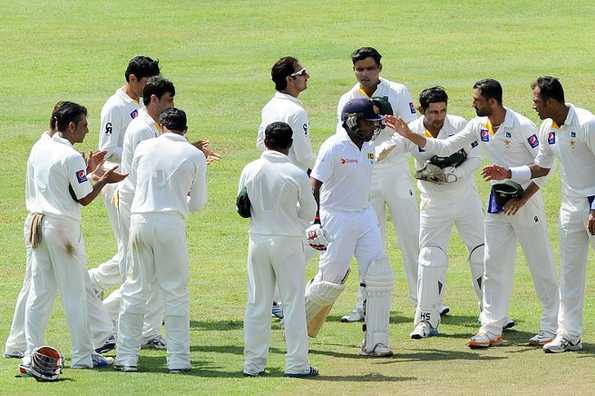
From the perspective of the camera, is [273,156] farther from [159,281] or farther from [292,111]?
[292,111]

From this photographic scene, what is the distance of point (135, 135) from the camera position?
14.1 meters

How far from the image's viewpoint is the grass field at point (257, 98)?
517 inches

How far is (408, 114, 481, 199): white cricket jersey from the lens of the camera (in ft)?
49.8

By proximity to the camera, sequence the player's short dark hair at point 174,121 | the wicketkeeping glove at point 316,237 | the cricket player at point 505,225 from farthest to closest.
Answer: the cricket player at point 505,225
the wicketkeeping glove at point 316,237
the player's short dark hair at point 174,121

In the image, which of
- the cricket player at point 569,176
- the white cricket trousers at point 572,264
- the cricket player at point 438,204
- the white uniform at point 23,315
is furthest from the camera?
the cricket player at point 438,204

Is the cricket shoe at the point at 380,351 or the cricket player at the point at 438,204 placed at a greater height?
the cricket player at the point at 438,204

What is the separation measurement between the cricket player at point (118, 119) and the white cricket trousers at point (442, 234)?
293 cm

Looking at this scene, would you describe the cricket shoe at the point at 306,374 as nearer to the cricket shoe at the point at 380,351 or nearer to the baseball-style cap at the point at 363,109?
the cricket shoe at the point at 380,351

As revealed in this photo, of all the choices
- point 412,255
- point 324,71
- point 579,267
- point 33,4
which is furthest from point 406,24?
point 579,267

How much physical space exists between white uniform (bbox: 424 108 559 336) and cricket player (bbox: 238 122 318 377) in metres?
2.19

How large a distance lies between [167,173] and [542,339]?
3862mm

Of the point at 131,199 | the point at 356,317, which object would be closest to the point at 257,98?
the point at 356,317

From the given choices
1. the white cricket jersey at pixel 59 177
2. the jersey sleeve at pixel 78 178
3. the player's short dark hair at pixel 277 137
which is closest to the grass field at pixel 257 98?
the white cricket jersey at pixel 59 177

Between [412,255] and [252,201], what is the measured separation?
3405 millimetres
